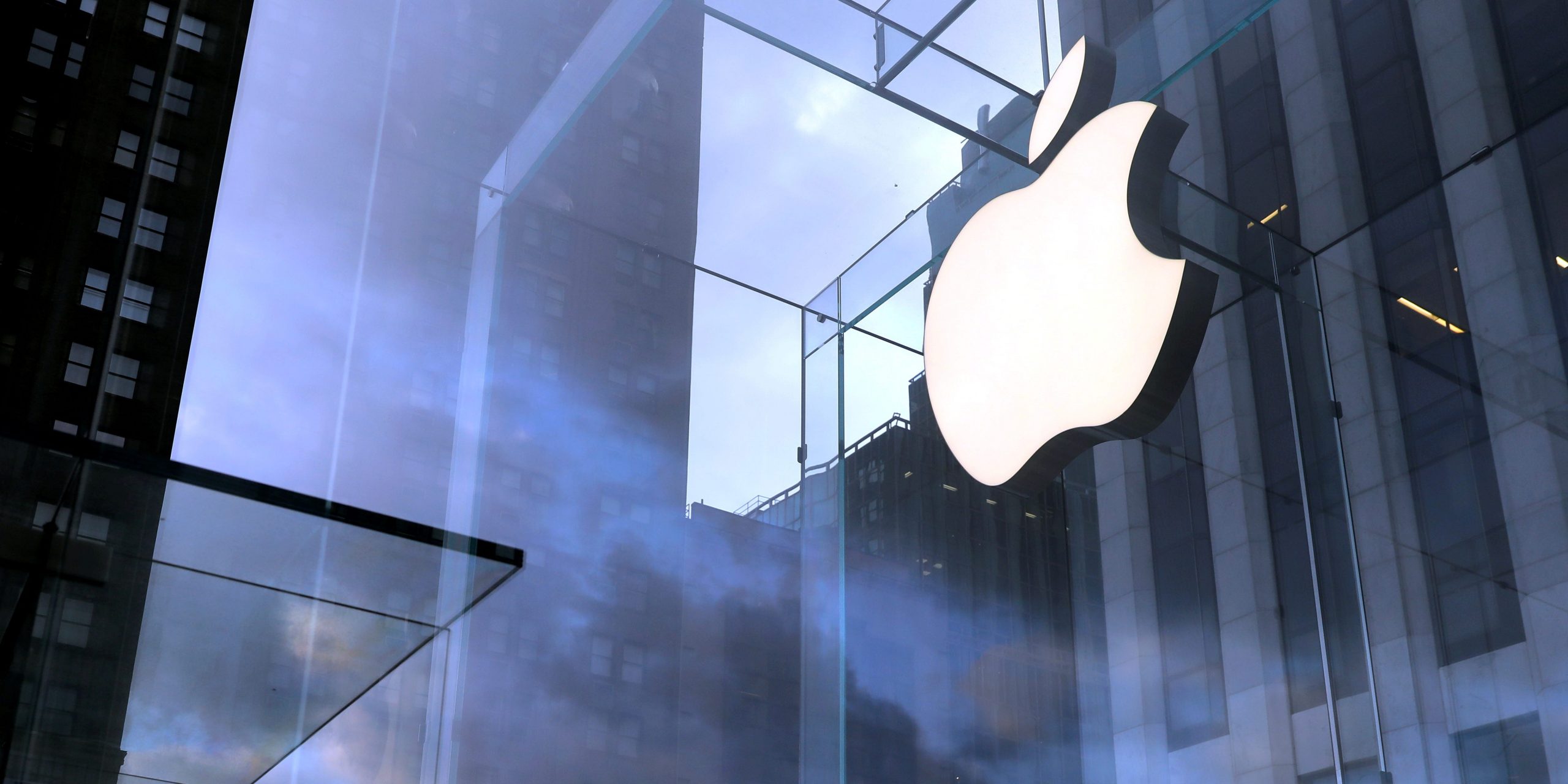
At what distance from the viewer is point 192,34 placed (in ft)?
4.08

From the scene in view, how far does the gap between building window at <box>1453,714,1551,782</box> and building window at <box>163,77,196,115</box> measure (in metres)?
1.76

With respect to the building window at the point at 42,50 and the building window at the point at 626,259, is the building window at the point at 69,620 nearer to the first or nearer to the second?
the building window at the point at 42,50

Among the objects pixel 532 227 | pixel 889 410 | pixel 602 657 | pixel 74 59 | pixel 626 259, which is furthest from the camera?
pixel 626 259

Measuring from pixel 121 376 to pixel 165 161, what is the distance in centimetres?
23

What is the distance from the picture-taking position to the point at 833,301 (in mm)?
3244

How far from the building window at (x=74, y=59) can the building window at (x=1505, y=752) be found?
71.7 inches

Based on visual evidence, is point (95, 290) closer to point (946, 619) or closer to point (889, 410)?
point (946, 619)

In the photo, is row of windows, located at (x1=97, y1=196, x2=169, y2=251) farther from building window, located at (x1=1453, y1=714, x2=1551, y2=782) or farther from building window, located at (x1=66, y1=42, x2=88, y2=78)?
building window, located at (x1=1453, y1=714, x2=1551, y2=782)

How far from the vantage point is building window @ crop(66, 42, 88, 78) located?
0.99 metres

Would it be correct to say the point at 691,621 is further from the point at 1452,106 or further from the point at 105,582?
the point at 105,582

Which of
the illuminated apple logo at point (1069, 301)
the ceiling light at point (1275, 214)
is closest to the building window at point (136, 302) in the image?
the illuminated apple logo at point (1069, 301)

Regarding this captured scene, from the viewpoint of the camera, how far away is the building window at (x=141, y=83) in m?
1.12

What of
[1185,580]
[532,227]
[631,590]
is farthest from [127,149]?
[631,590]

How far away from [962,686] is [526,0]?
4.36 m
